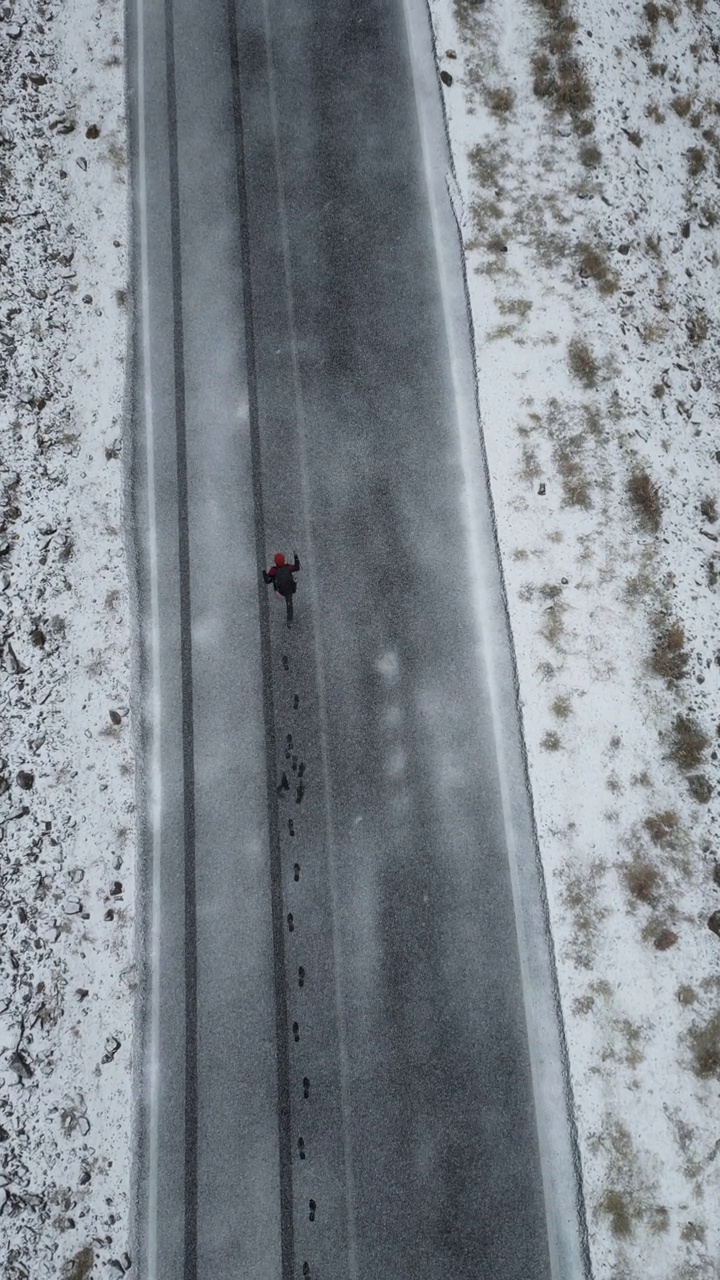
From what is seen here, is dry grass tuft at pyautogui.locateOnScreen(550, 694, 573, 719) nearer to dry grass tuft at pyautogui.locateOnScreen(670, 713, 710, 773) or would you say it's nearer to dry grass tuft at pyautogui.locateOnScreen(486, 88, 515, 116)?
dry grass tuft at pyautogui.locateOnScreen(670, 713, 710, 773)

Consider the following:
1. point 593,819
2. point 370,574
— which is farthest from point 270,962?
point 370,574

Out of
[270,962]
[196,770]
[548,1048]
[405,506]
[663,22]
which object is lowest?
[548,1048]

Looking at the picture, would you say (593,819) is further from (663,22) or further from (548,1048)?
(663,22)

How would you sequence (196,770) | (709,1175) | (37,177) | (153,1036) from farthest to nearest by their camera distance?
(37,177) < (196,770) < (153,1036) < (709,1175)

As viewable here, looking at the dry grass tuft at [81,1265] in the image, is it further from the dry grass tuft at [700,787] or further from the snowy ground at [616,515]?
the dry grass tuft at [700,787]

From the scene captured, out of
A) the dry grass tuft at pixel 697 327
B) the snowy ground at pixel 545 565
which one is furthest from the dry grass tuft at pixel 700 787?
the dry grass tuft at pixel 697 327

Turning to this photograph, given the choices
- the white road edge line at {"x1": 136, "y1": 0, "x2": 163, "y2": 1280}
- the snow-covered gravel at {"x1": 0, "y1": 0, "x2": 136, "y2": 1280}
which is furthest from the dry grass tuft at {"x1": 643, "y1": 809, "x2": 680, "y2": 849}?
the snow-covered gravel at {"x1": 0, "y1": 0, "x2": 136, "y2": 1280}
